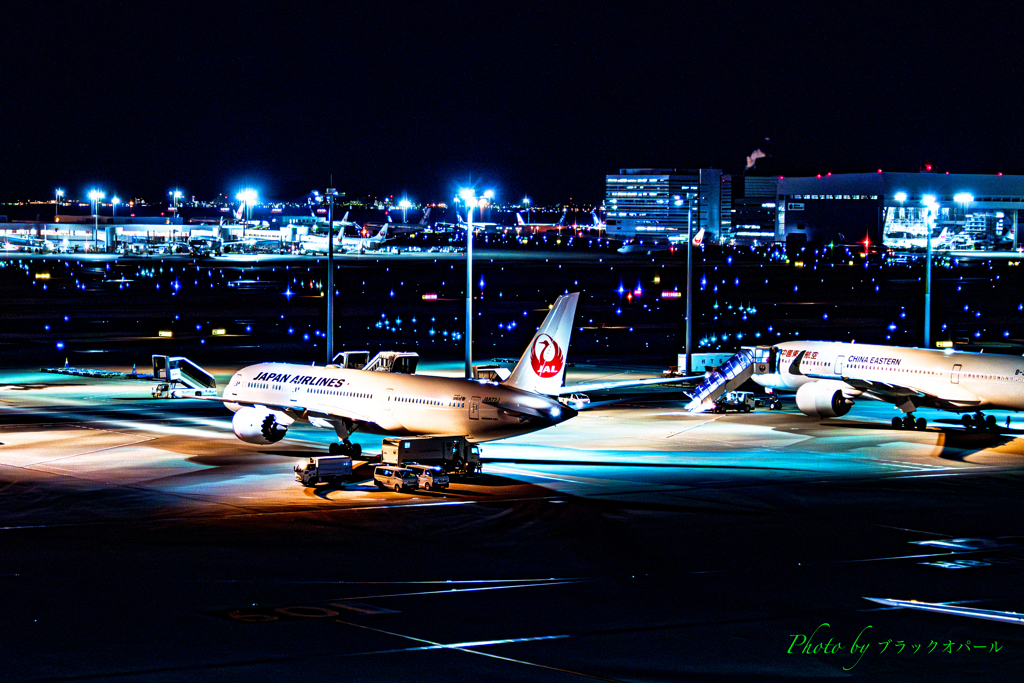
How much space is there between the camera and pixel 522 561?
31.9 meters

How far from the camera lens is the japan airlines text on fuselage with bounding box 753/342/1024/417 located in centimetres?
5953

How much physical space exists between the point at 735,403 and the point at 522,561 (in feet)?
122

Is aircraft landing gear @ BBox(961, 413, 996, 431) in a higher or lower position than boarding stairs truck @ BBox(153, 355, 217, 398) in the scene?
lower

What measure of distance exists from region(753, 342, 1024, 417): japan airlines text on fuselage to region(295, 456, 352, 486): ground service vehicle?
27422 millimetres

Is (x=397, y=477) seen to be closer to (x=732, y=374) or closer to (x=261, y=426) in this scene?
(x=261, y=426)

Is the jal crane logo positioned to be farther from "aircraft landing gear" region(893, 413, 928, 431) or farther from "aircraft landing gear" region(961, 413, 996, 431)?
"aircraft landing gear" region(961, 413, 996, 431)

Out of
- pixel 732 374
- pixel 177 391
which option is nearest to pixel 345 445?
pixel 177 391

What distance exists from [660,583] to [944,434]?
33.3 metres

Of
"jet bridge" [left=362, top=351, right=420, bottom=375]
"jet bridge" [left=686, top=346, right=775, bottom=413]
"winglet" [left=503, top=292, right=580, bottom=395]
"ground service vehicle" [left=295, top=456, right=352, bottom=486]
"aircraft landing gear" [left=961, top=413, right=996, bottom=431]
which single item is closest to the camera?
"ground service vehicle" [left=295, top=456, right=352, bottom=486]

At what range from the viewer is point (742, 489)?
43188 mm

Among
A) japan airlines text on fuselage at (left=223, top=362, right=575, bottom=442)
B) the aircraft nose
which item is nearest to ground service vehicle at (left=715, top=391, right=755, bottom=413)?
japan airlines text on fuselage at (left=223, top=362, right=575, bottom=442)

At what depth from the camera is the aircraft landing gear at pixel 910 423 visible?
2371 inches

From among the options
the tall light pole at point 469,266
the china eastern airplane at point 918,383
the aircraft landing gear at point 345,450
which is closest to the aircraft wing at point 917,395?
the china eastern airplane at point 918,383

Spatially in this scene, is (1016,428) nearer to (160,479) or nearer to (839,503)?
(839,503)
